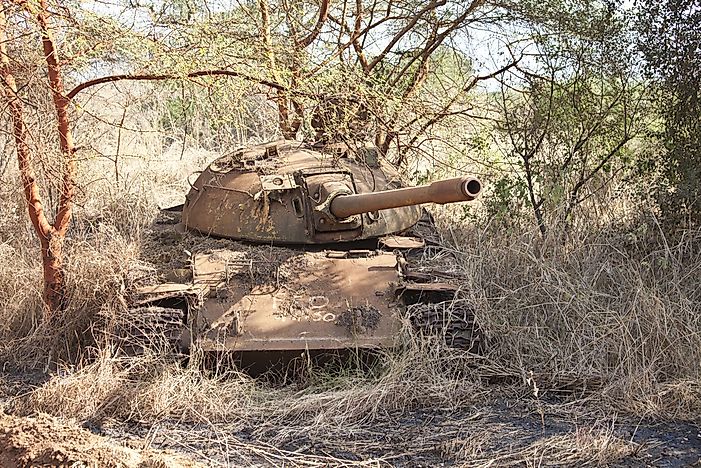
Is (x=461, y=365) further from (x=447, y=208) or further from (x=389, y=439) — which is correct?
(x=447, y=208)

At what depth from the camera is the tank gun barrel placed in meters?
6.12

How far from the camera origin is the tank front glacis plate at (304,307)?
259 inches

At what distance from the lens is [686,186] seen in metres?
8.16

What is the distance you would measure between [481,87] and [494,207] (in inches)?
66.8

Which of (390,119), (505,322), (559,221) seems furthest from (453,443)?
(559,221)

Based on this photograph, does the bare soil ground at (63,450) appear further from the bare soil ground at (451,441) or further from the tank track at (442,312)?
the tank track at (442,312)

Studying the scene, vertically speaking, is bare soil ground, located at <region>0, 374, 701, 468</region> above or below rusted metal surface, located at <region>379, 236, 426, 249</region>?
below

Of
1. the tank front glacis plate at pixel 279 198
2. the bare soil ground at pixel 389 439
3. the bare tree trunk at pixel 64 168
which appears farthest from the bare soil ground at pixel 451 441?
the bare tree trunk at pixel 64 168

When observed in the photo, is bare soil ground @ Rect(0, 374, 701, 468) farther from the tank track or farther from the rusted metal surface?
the rusted metal surface

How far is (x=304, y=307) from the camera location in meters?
6.80

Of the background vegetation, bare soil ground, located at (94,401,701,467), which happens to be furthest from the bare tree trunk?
bare soil ground, located at (94,401,701,467)

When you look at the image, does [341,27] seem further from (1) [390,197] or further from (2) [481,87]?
(1) [390,197]

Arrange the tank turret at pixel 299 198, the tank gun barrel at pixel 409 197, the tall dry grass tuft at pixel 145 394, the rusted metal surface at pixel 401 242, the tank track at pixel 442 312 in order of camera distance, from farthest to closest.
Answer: the rusted metal surface at pixel 401 242 < the tank turret at pixel 299 198 < the tank track at pixel 442 312 < the tall dry grass tuft at pixel 145 394 < the tank gun barrel at pixel 409 197

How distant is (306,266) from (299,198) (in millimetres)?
769
